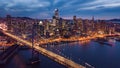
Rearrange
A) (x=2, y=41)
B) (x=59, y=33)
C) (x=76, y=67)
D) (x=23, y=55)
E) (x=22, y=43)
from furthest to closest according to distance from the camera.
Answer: (x=59, y=33), (x=2, y=41), (x=22, y=43), (x=23, y=55), (x=76, y=67)

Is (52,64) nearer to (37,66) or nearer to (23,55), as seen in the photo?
(37,66)

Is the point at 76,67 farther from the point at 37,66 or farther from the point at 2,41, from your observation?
the point at 2,41

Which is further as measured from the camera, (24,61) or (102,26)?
(102,26)

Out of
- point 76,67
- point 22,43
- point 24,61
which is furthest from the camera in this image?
point 22,43

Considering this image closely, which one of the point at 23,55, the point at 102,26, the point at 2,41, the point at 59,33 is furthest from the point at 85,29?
the point at 23,55

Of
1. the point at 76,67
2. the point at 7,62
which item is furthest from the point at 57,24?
the point at 76,67

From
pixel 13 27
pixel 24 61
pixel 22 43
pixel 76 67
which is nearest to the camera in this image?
pixel 76 67

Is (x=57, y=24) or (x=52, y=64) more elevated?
(x=57, y=24)

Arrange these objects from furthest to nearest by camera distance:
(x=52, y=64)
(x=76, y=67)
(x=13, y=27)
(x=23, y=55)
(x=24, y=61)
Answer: (x=13, y=27) → (x=23, y=55) → (x=24, y=61) → (x=52, y=64) → (x=76, y=67)

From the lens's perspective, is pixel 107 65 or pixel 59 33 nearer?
pixel 107 65

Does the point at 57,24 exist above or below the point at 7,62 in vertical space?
above
